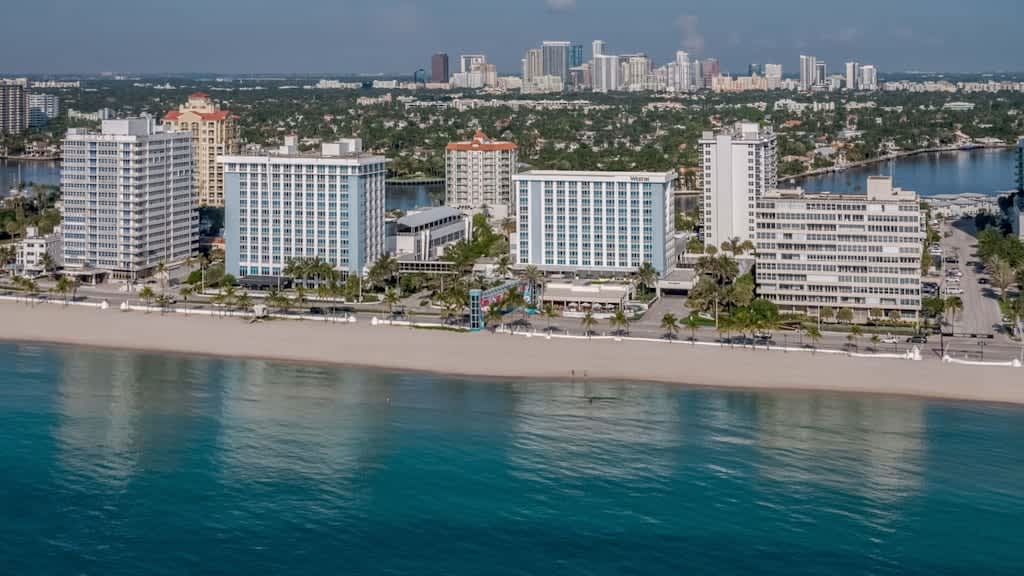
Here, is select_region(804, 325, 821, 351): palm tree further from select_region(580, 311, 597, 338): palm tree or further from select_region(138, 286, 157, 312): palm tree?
select_region(138, 286, 157, 312): palm tree

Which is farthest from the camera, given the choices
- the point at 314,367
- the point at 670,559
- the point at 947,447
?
the point at 314,367

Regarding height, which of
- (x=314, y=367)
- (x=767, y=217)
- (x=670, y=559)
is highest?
(x=767, y=217)

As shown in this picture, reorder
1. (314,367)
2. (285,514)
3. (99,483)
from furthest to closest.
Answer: (314,367) < (99,483) < (285,514)

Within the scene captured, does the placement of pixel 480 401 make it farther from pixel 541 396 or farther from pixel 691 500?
pixel 691 500

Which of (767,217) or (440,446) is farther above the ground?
(767,217)

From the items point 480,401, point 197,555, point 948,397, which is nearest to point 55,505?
point 197,555

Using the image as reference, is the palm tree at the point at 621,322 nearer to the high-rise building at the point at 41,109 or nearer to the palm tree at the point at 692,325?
the palm tree at the point at 692,325

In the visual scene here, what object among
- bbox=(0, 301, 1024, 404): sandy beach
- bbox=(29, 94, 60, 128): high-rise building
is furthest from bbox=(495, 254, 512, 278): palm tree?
bbox=(29, 94, 60, 128): high-rise building

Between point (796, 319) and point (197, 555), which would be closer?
point (197, 555)
